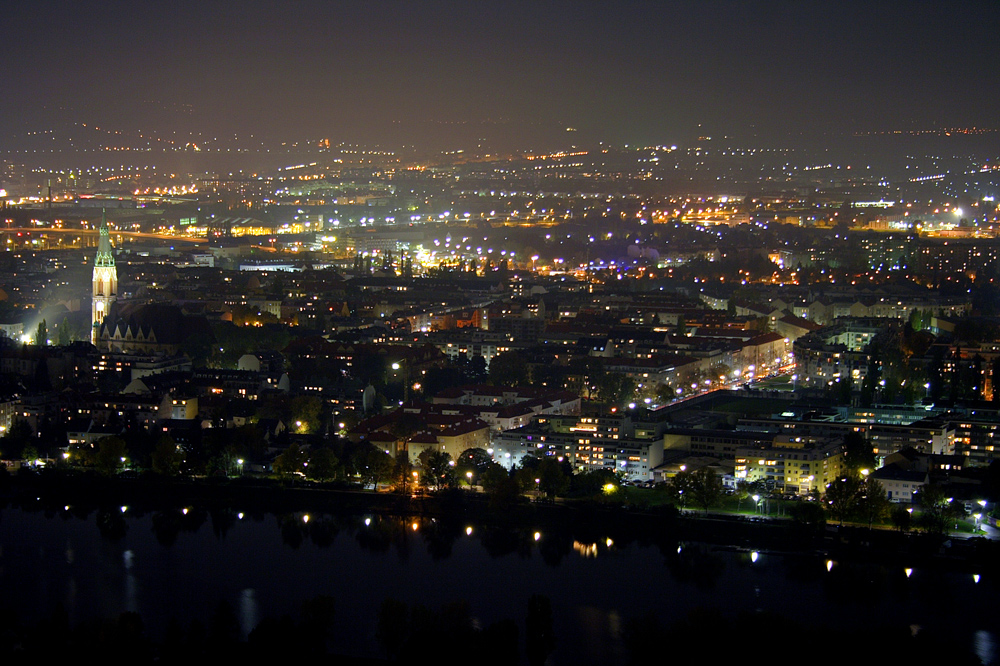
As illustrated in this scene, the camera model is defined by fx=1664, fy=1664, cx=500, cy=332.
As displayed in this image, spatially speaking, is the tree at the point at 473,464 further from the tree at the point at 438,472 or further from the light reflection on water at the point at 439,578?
the light reflection on water at the point at 439,578

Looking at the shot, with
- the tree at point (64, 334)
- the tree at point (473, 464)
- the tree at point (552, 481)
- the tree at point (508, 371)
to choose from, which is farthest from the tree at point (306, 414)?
the tree at point (64, 334)

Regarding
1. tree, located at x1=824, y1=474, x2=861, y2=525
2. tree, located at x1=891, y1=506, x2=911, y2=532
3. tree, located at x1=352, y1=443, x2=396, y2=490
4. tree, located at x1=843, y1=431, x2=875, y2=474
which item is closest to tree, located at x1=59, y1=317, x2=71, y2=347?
tree, located at x1=352, y1=443, x2=396, y2=490

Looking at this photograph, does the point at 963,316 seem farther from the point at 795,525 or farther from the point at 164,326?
the point at 795,525

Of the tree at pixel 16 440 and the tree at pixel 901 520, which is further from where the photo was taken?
the tree at pixel 16 440

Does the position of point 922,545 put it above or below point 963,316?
below

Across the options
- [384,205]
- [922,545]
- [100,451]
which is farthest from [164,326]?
[384,205]

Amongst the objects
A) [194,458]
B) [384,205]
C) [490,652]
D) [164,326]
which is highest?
[384,205]
